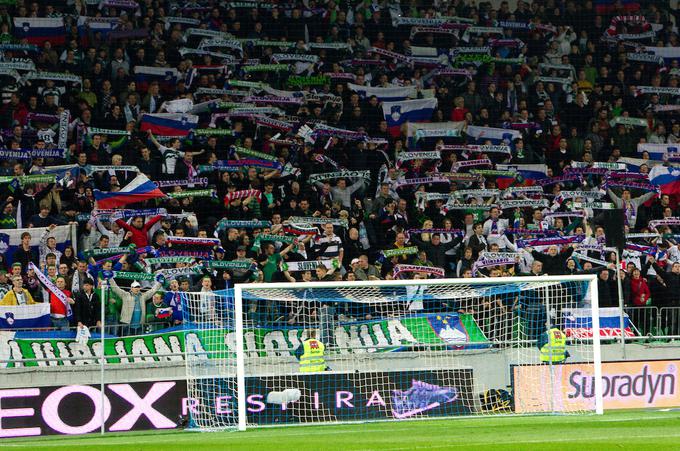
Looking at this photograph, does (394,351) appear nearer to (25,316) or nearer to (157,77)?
(25,316)

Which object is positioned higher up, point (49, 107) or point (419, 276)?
point (49, 107)

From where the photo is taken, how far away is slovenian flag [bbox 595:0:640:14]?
2895cm

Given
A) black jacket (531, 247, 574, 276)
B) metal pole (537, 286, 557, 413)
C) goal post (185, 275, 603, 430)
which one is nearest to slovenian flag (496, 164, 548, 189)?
black jacket (531, 247, 574, 276)

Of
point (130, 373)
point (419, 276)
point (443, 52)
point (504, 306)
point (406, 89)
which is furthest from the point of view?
point (443, 52)

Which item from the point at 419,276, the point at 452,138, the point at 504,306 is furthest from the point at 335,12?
the point at 504,306

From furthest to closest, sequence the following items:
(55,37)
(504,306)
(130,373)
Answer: (55,37)
(504,306)
(130,373)

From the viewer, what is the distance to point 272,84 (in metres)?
24.2

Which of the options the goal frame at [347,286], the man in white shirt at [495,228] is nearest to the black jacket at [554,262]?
the man in white shirt at [495,228]

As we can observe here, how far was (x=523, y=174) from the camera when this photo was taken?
23656mm

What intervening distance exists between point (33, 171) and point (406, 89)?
917 centimetres

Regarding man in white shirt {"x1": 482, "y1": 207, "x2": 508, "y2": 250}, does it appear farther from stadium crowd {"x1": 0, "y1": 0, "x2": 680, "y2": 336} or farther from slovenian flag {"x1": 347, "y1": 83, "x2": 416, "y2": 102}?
slovenian flag {"x1": 347, "y1": 83, "x2": 416, "y2": 102}

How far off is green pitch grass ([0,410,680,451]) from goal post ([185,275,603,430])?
1.21 meters

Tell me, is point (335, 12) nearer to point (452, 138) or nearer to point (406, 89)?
point (406, 89)

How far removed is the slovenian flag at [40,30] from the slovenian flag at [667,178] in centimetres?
1322
